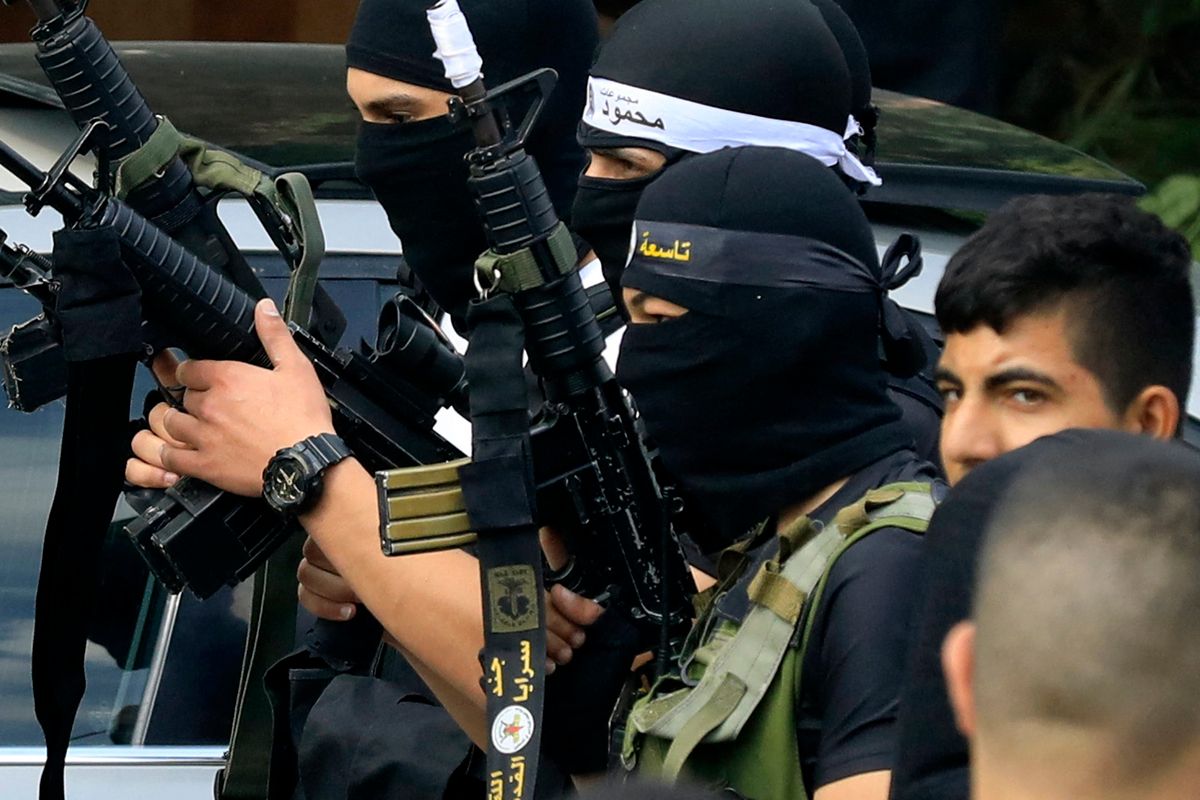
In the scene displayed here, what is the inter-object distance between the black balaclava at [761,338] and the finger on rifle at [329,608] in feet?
2.03

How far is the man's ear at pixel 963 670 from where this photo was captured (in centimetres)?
128

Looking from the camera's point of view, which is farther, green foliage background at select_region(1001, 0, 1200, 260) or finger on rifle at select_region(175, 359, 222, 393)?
green foliage background at select_region(1001, 0, 1200, 260)

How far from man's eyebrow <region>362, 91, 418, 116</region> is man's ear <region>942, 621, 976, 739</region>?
1718 mm

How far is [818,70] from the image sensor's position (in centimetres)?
275

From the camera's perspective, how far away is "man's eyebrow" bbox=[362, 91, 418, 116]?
287 cm

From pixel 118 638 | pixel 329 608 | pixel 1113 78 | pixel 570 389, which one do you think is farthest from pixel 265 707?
pixel 1113 78

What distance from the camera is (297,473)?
7.66 feet

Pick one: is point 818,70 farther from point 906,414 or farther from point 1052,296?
point 1052,296

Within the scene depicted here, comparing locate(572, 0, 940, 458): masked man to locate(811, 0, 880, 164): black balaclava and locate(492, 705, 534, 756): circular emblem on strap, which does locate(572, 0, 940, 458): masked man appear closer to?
locate(811, 0, 880, 164): black balaclava

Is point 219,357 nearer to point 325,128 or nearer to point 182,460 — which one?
point 182,460

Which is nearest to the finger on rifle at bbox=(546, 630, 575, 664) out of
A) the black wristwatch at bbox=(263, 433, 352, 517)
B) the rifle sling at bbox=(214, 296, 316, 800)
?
the black wristwatch at bbox=(263, 433, 352, 517)

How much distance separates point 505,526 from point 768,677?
45cm

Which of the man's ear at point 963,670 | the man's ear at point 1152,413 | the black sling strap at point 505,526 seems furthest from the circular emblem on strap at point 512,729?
the man's ear at point 963,670

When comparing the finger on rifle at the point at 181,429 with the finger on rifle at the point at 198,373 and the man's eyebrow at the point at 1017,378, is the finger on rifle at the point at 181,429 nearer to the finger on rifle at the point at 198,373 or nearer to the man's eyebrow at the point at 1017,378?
the finger on rifle at the point at 198,373
